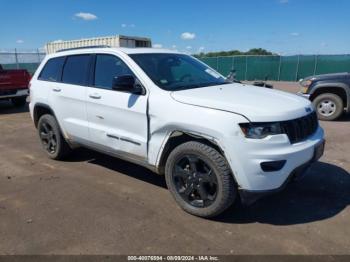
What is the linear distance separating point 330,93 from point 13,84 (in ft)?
34.1

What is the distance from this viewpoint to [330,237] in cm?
315

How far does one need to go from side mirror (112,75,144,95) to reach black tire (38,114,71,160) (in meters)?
1.98

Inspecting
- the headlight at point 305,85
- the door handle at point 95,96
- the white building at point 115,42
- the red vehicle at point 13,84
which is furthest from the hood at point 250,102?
the white building at point 115,42

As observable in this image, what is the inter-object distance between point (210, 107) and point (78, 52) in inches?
105

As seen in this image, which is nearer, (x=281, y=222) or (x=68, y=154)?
(x=281, y=222)

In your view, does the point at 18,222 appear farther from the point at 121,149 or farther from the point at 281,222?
the point at 281,222

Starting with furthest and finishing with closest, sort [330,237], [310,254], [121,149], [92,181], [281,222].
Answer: [92,181], [121,149], [281,222], [330,237], [310,254]

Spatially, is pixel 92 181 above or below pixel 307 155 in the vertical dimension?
below

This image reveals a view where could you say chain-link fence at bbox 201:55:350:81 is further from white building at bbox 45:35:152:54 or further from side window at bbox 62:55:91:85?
side window at bbox 62:55:91:85

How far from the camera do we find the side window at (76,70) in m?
4.67

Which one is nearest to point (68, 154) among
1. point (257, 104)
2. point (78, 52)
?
point (78, 52)

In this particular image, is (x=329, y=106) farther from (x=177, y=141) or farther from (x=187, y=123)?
(x=187, y=123)

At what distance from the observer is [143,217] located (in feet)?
11.8

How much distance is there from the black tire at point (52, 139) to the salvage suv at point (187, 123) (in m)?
0.28
